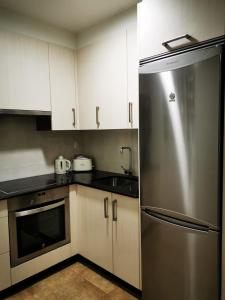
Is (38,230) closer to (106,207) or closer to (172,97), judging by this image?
(106,207)

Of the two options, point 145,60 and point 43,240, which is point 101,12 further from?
point 43,240

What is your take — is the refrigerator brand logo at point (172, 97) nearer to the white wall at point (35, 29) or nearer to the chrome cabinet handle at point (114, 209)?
the chrome cabinet handle at point (114, 209)

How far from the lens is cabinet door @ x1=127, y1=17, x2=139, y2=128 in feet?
6.47

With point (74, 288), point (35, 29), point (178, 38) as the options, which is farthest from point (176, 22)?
point (74, 288)

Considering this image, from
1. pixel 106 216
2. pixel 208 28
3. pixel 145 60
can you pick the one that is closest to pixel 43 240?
pixel 106 216

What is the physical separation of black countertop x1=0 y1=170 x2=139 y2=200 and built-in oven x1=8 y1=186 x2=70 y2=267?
0.05 m

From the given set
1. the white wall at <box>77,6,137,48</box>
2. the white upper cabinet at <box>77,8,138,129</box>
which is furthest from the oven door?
the white wall at <box>77,6,137,48</box>

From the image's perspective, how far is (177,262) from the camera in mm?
1477

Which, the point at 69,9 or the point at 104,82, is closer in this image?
the point at 69,9

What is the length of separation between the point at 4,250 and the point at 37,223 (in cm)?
33

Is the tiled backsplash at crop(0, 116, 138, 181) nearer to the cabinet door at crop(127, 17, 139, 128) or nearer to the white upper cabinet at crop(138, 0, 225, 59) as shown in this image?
the cabinet door at crop(127, 17, 139, 128)

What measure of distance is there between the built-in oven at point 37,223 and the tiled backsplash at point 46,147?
54cm

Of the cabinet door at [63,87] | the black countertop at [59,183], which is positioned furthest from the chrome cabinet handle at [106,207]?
the cabinet door at [63,87]

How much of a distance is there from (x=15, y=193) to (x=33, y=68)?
1183mm
